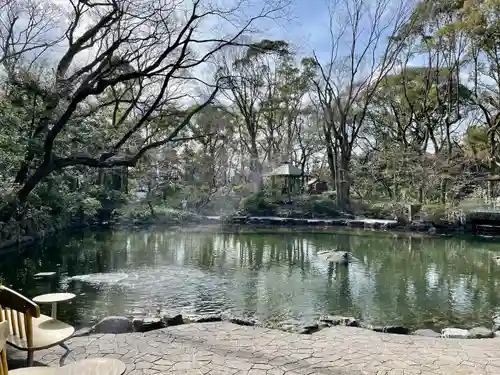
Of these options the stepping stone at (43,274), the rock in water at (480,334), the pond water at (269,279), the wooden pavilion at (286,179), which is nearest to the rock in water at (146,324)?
the pond water at (269,279)

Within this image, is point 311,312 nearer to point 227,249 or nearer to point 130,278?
point 130,278

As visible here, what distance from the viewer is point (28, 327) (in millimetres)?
2762

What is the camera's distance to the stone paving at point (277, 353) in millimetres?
A: 3182

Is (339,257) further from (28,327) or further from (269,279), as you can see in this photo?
(28,327)

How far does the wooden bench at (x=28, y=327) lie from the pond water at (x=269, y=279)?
2.33m

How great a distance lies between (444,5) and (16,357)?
20.1 m

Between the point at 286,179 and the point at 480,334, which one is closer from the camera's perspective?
the point at 480,334

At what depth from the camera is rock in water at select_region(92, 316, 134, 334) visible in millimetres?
4281

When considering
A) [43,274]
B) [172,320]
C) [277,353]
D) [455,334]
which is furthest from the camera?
[43,274]

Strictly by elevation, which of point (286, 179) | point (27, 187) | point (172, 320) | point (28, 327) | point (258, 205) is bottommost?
point (172, 320)

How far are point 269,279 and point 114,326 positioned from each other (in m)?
4.26

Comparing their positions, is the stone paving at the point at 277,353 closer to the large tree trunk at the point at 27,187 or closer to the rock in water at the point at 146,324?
the rock in water at the point at 146,324

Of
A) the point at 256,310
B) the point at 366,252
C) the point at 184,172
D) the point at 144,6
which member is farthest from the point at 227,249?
the point at 184,172

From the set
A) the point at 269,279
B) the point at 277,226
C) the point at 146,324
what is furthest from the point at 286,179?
the point at 146,324
